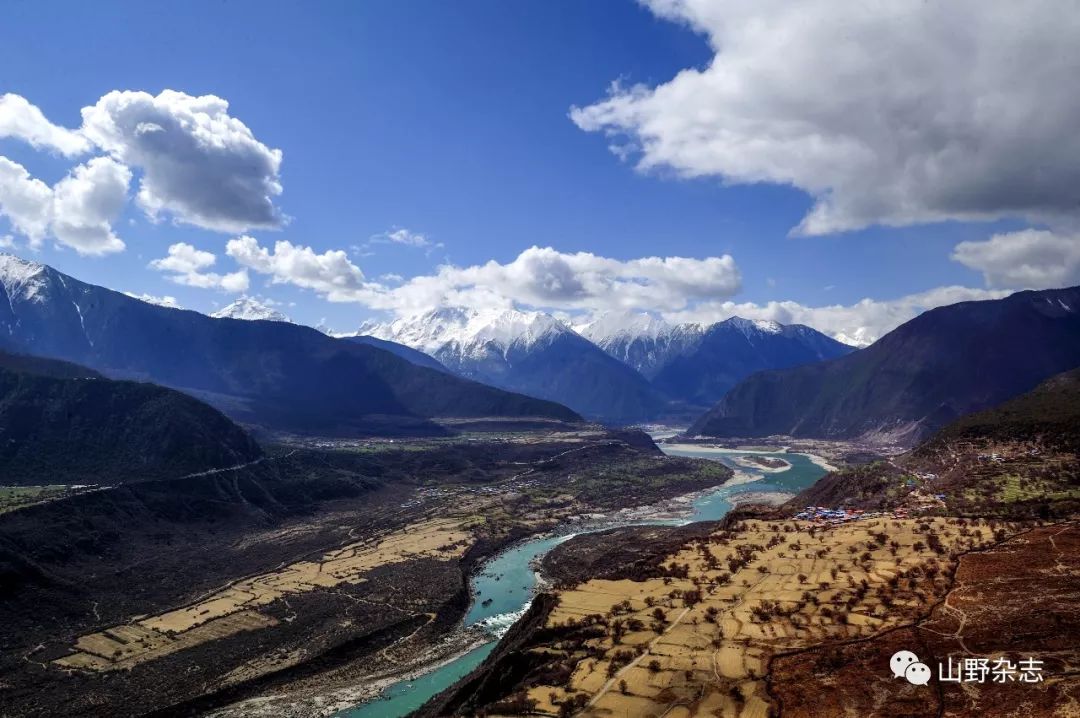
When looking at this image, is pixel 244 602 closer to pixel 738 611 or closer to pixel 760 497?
pixel 738 611

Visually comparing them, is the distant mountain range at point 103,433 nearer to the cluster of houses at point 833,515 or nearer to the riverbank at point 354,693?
the riverbank at point 354,693

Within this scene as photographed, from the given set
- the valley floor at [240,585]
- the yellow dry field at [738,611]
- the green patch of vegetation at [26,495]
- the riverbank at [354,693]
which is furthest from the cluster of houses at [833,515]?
the green patch of vegetation at [26,495]

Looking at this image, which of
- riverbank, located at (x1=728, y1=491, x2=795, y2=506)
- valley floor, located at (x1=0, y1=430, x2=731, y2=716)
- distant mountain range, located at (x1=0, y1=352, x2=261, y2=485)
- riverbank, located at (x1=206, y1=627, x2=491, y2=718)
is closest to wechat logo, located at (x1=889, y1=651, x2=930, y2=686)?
riverbank, located at (x1=206, y1=627, x2=491, y2=718)

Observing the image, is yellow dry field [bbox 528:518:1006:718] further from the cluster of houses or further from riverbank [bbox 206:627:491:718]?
riverbank [bbox 206:627:491:718]

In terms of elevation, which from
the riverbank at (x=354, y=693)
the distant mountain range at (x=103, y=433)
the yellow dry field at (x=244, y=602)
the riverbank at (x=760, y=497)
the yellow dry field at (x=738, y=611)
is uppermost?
the distant mountain range at (x=103, y=433)

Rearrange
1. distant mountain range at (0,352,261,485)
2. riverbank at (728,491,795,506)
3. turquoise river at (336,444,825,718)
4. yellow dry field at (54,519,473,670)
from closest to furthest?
turquoise river at (336,444,825,718) → yellow dry field at (54,519,473,670) → distant mountain range at (0,352,261,485) → riverbank at (728,491,795,506)

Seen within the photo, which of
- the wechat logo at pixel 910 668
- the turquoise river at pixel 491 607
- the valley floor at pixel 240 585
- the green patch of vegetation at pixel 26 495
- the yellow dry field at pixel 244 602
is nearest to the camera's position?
the wechat logo at pixel 910 668
